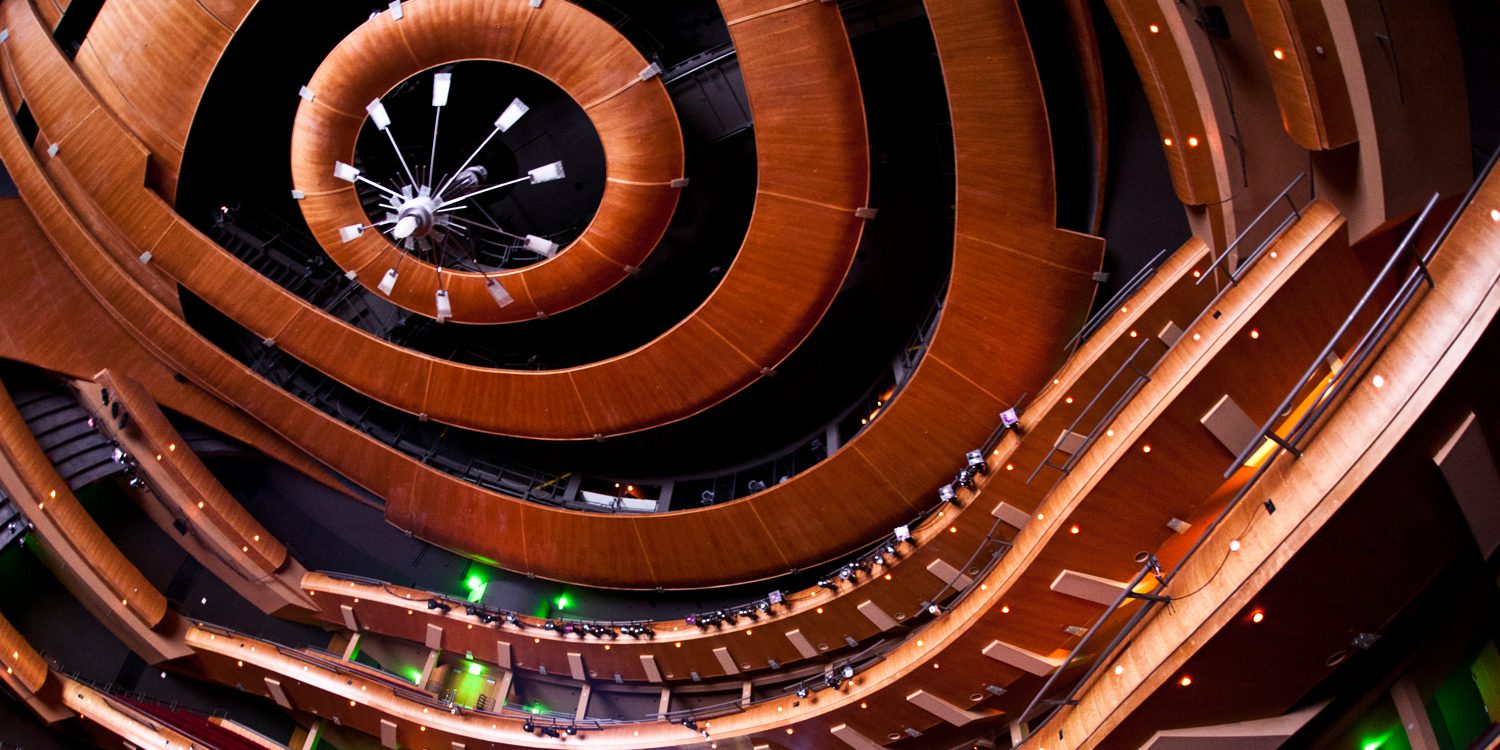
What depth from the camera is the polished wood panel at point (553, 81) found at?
13.9 metres

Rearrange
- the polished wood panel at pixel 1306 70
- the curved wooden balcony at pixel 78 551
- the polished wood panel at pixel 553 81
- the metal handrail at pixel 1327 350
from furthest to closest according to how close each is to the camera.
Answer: the curved wooden balcony at pixel 78 551, the polished wood panel at pixel 553 81, the polished wood panel at pixel 1306 70, the metal handrail at pixel 1327 350

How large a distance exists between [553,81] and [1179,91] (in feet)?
29.6

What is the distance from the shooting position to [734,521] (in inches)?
657

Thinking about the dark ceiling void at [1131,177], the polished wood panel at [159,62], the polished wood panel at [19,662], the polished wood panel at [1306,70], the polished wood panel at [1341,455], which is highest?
the polished wood panel at [159,62]

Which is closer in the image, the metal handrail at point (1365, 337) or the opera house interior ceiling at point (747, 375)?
the metal handrail at point (1365, 337)

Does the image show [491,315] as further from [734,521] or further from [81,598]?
[81,598]

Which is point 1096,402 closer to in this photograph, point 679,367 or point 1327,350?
point 1327,350

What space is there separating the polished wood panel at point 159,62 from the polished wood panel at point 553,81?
8.57ft

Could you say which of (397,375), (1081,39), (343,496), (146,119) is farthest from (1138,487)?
(146,119)

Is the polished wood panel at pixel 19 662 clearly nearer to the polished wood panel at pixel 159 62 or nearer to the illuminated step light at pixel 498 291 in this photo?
the polished wood panel at pixel 159 62

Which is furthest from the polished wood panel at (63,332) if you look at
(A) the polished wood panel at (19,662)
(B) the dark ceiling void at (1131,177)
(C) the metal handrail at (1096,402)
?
(B) the dark ceiling void at (1131,177)

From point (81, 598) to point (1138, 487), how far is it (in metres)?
20.2

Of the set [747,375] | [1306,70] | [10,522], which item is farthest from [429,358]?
[1306,70]

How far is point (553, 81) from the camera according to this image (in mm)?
14125
